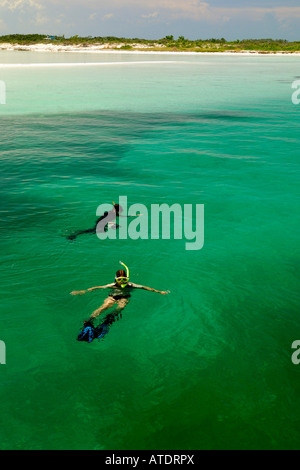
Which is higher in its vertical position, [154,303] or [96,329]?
[154,303]

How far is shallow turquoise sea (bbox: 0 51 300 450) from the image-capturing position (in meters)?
8.99

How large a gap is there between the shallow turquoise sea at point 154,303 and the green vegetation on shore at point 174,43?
6387 inches

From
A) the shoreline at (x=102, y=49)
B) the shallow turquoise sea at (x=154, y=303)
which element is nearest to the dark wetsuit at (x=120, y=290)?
the shallow turquoise sea at (x=154, y=303)

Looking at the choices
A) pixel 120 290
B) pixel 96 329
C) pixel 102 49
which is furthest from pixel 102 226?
pixel 102 49

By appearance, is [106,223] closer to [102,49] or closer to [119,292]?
[119,292]

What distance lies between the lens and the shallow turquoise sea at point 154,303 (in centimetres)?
899

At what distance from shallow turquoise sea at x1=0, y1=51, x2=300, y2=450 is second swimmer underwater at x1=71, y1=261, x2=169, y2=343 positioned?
0.31 m

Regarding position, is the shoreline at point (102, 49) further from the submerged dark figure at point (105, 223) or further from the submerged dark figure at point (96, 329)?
the submerged dark figure at point (96, 329)

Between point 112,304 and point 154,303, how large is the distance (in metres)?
1.61

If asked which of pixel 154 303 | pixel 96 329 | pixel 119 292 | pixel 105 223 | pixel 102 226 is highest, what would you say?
pixel 105 223

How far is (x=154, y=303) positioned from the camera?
521 inches

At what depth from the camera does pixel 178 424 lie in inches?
350
